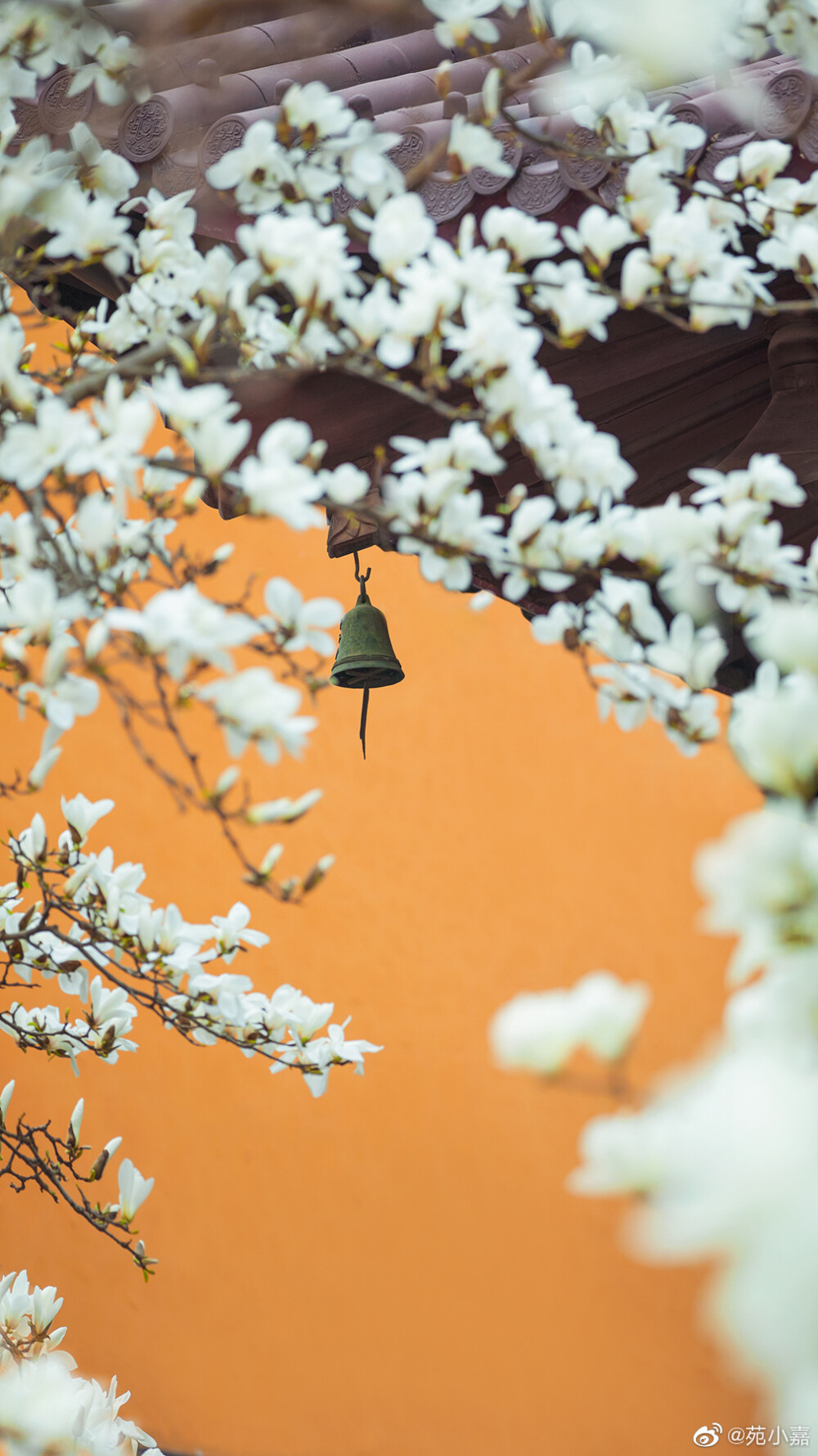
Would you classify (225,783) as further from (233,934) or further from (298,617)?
(233,934)

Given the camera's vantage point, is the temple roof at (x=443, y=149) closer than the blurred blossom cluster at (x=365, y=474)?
No

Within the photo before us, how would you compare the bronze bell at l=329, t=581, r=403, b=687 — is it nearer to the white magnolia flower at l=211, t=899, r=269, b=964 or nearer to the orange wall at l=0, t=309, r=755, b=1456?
the white magnolia flower at l=211, t=899, r=269, b=964

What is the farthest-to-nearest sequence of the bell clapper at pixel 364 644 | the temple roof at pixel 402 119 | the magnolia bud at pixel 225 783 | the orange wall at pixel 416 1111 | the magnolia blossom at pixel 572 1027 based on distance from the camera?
the orange wall at pixel 416 1111
the bell clapper at pixel 364 644
the temple roof at pixel 402 119
the magnolia bud at pixel 225 783
the magnolia blossom at pixel 572 1027

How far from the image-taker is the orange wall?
2.95 meters

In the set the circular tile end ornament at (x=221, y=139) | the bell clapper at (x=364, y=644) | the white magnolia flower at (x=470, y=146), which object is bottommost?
the bell clapper at (x=364, y=644)

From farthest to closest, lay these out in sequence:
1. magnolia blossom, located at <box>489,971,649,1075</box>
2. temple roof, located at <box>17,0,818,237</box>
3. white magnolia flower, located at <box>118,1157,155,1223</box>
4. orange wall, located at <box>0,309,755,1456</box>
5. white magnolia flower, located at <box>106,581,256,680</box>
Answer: orange wall, located at <box>0,309,755,1456</box> → white magnolia flower, located at <box>118,1157,155,1223</box> → temple roof, located at <box>17,0,818,237</box> → white magnolia flower, located at <box>106,581,256,680</box> → magnolia blossom, located at <box>489,971,649,1075</box>

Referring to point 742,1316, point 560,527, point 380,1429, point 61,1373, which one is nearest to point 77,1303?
point 380,1429

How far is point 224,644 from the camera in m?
0.69

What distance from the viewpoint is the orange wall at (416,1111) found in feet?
9.66

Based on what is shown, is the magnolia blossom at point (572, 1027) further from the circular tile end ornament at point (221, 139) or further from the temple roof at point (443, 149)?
the circular tile end ornament at point (221, 139)

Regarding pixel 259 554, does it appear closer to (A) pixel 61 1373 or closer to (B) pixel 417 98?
(B) pixel 417 98

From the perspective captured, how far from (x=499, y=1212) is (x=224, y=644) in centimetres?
271

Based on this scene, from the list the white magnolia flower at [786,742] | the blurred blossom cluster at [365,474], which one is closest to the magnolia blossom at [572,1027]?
the blurred blossom cluster at [365,474]

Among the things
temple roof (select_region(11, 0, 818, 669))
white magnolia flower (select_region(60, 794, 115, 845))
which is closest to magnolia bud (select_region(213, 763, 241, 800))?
temple roof (select_region(11, 0, 818, 669))
